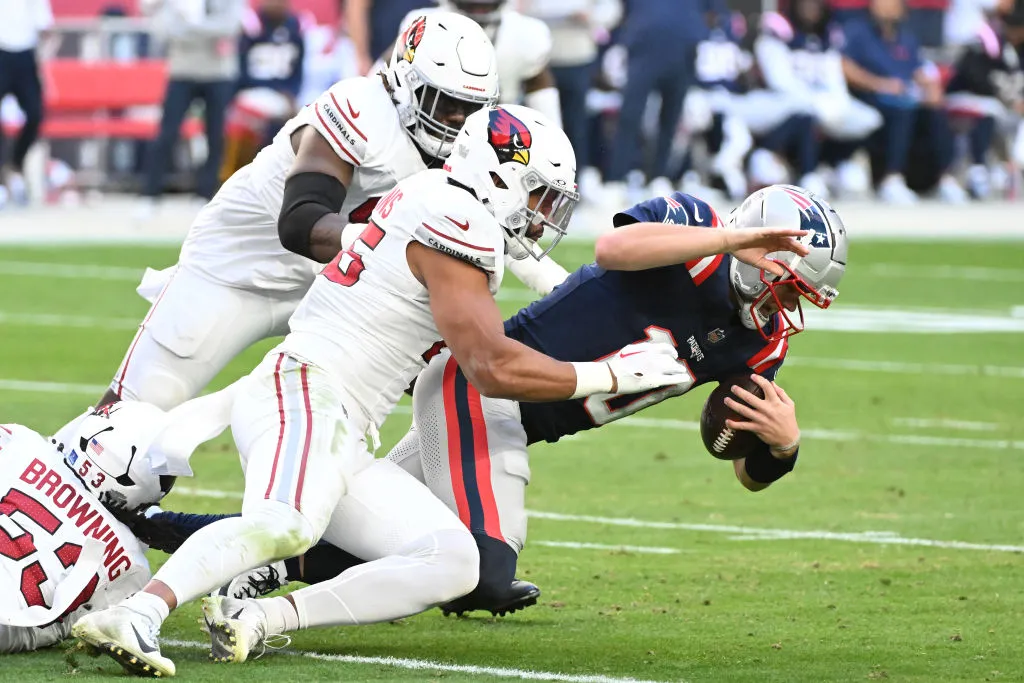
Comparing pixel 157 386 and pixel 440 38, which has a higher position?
pixel 440 38

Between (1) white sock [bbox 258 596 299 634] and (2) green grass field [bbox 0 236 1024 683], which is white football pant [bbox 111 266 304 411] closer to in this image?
(2) green grass field [bbox 0 236 1024 683]

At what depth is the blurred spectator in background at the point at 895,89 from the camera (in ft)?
62.5

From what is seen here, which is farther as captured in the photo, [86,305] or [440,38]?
[86,305]

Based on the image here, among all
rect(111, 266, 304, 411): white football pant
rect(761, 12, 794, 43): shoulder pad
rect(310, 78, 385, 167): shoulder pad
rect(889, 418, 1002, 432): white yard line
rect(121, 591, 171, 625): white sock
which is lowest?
rect(761, 12, 794, 43): shoulder pad

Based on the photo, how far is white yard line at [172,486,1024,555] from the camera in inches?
243

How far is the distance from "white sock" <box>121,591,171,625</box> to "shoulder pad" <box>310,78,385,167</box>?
1928mm

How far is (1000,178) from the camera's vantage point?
21031 millimetres

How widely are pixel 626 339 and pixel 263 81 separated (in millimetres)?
11948

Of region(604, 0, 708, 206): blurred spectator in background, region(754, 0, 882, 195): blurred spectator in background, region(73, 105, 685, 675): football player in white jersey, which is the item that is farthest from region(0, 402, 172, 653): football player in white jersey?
region(754, 0, 882, 195): blurred spectator in background

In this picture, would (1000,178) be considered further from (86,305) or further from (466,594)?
(466,594)

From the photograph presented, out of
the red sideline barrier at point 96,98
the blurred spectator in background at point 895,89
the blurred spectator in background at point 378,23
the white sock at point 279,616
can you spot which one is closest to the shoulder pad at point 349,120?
the white sock at point 279,616

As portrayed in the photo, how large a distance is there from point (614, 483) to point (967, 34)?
15.9 m

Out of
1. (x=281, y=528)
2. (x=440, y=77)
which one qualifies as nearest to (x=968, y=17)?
(x=440, y=77)

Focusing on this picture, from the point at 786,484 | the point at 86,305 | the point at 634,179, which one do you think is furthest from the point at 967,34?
the point at 786,484
